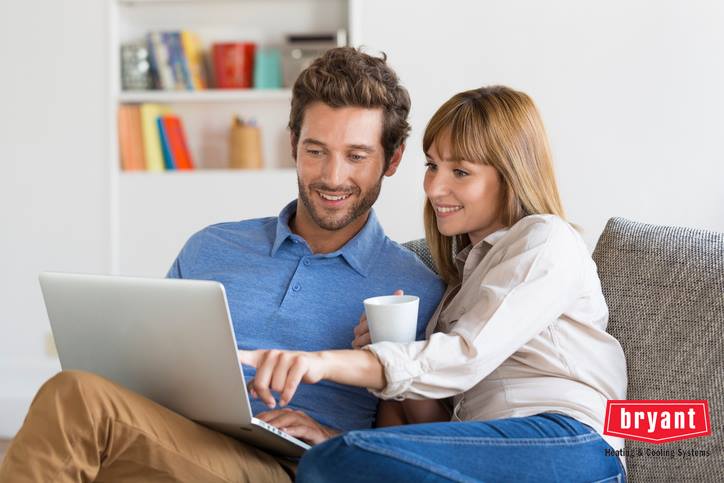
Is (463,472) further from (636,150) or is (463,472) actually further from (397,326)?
(636,150)

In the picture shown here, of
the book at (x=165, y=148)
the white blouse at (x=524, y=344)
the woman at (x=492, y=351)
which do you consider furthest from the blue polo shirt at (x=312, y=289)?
the book at (x=165, y=148)

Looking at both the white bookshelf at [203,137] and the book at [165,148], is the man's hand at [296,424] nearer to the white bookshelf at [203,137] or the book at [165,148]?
the white bookshelf at [203,137]

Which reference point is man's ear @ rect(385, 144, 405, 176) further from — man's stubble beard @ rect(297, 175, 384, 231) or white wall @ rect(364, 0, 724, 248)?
white wall @ rect(364, 0, 724, 248)

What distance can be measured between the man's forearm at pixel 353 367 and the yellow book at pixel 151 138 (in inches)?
101

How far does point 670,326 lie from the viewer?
1.80 m

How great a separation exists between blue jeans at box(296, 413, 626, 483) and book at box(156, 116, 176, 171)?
2.60 m

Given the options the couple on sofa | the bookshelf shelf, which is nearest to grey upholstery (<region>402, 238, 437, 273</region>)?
the couple on sofa

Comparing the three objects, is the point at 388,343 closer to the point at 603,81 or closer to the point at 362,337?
the point at 362,337

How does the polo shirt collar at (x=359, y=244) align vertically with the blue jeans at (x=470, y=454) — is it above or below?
above

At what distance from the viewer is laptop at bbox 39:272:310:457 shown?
1.40m

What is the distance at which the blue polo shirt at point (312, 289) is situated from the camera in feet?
6.33

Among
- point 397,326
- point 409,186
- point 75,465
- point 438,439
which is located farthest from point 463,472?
point 409,186

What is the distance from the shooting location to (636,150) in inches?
137

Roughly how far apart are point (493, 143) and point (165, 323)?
2.48ft
